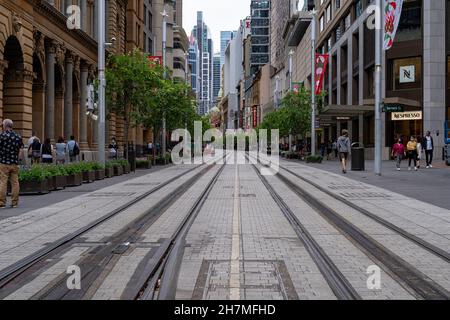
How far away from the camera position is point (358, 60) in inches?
2146

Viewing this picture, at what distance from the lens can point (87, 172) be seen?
884 inches

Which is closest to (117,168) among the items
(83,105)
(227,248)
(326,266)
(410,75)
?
(83,105)

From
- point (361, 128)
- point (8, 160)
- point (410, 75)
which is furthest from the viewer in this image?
point (361, 128)

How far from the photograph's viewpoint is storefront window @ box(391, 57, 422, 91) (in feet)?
147

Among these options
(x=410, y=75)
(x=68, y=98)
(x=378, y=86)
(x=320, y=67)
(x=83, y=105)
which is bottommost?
(x=378, y=86)

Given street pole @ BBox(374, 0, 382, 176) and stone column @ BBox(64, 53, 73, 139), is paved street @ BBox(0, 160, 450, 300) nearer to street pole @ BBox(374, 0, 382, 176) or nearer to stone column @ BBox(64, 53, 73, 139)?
street pole @ BBox(374, 0, 382, 176)

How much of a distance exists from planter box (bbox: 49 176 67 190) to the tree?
13520 millimetres

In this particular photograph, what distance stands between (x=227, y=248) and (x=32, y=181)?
999 cm

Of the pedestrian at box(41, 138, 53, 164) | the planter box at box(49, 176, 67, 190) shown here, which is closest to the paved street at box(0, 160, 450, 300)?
the planter box at box(49, 176, 67, 190)

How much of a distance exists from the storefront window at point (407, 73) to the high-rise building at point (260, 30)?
149 m

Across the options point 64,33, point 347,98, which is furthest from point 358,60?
point 64,33

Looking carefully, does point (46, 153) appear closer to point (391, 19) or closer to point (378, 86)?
point (378, 86)

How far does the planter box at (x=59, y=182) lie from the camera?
1822 cm

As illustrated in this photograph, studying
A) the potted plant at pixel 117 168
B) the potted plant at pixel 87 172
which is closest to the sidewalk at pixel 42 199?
the potted plant at pixel 87 172
